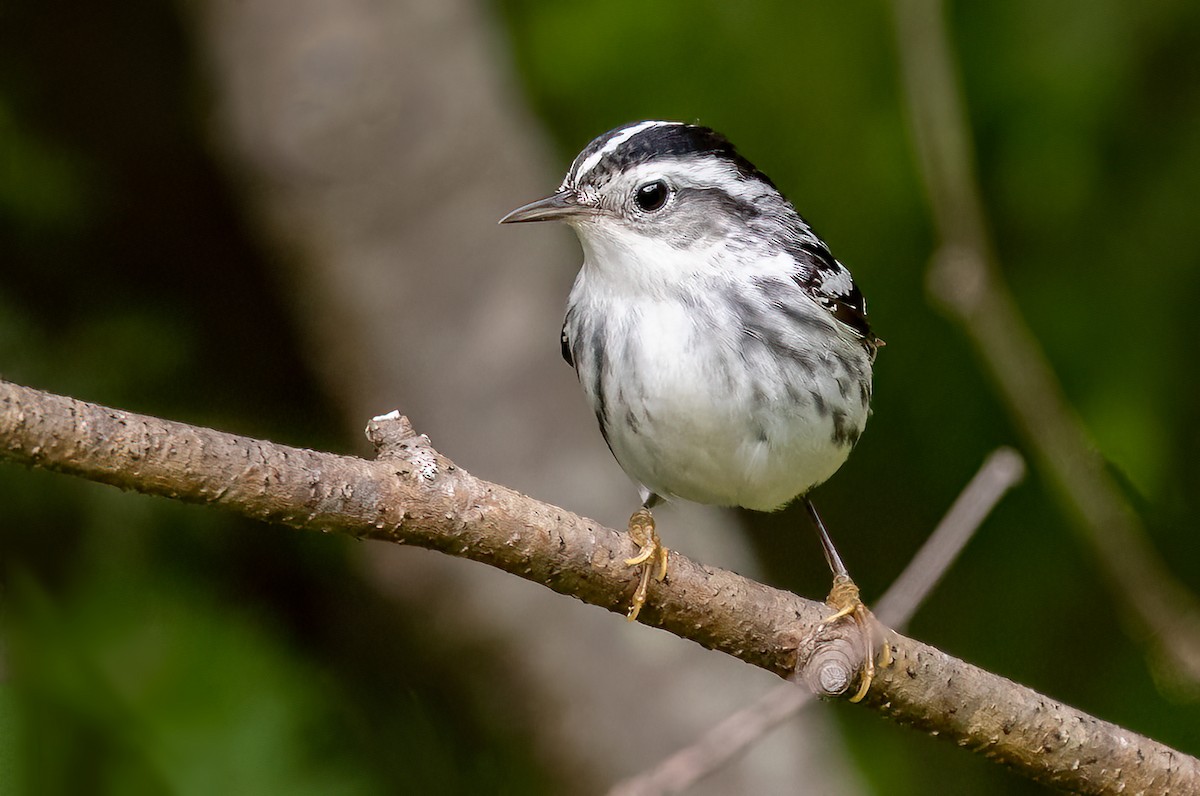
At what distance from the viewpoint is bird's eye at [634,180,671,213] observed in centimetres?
342

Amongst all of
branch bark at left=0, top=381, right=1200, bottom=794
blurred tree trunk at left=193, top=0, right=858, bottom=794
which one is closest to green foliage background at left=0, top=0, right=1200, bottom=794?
blurred tree trunk at left=193, top=0, right=858, bottom=794

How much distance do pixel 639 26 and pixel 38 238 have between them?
2.13 metres

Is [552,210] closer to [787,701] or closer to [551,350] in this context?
[787,701]

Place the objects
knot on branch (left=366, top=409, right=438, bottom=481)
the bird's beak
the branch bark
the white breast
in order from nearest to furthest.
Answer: the branch bark < knot on branch (left=366, top=409, right=438, bottom=481) < the white breast < the bird's beak

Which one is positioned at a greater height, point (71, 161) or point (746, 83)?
point (71, 161)

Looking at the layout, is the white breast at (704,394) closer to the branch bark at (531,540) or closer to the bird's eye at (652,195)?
the bird's eye at (652,195)

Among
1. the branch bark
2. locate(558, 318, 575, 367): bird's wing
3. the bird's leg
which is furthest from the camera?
locate(558, 318, 575, 367): bird's wing

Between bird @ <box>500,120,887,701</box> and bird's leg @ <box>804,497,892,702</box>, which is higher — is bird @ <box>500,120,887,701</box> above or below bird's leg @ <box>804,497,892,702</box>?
above

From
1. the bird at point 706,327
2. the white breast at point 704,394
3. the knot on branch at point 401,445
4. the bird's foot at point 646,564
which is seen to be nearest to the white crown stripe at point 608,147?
the bird at point 706,327

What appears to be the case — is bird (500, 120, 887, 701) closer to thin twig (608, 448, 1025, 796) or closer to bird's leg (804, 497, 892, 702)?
bird's leg (804, 497, 892, 702)

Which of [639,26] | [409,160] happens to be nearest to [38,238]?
[409,160]

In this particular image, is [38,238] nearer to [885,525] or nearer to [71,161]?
[71,161]

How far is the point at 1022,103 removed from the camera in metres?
4.08

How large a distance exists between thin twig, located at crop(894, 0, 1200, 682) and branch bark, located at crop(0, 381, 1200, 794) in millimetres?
1222
